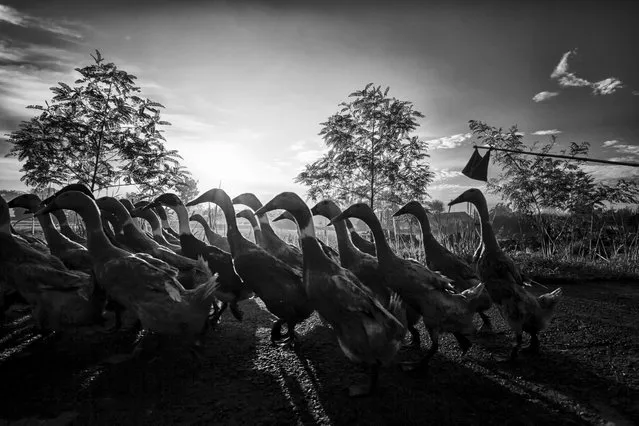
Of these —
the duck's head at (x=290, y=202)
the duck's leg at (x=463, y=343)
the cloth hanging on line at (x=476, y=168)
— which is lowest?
the duck's leg at (x=463, y=343)

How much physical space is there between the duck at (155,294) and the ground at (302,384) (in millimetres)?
489

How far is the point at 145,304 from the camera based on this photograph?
3.78 m

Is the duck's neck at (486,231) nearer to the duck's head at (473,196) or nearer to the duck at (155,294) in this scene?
the duck's head at (473,196)

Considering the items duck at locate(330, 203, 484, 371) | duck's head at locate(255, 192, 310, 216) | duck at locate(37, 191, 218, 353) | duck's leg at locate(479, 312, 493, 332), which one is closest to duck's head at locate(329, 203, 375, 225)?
duck's head at locate(255, 192, 310, 216)

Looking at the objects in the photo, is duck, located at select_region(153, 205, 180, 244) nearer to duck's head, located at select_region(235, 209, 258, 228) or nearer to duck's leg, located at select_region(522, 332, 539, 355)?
duck's head, located at select_region(235, 209, 258, 228)

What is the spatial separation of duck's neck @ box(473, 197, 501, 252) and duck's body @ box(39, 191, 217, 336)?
14.0 feet

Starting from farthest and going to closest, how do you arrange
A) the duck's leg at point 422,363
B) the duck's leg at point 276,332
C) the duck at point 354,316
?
the duck's leg at point 276,332 → the duck's leg at point 422,363 → the duck at point 354,316

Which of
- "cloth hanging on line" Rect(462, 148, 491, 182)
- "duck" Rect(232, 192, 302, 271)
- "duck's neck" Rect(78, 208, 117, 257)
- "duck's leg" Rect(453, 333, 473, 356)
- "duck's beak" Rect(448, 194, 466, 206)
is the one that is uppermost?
"cloth hanging on line" Rect(462, 148, 491, 182)

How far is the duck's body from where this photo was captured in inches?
148

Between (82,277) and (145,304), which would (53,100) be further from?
(145,304)

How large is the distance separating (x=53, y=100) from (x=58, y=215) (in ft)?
22.0

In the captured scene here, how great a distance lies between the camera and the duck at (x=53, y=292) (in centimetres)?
412

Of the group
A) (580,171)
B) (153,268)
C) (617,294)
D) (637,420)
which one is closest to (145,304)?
(153,268)

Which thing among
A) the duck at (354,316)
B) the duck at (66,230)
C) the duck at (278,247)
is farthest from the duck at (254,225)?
the duck at (66,230)
